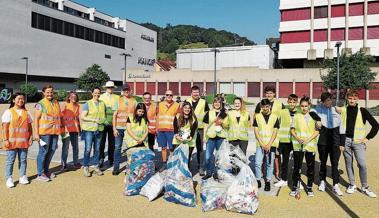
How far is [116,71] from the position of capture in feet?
240

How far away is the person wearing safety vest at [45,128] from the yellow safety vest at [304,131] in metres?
4.62

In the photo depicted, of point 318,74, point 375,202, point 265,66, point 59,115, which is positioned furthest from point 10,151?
point 265,66

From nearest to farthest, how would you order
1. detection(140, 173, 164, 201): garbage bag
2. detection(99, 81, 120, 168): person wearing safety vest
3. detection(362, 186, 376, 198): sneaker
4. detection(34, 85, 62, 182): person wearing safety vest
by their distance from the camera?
detection(140, 173, 164, 201): garbage bag < detection(362, 186, 376, 198): sneaker < detection(34, 85, 62, 182): person wearing safety vest < detection(99, 81, 120, 168): person wearing safety vest

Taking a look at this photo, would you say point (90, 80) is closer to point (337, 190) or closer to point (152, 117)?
point (152, 117)

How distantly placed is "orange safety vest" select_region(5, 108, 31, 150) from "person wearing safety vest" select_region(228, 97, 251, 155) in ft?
12.7

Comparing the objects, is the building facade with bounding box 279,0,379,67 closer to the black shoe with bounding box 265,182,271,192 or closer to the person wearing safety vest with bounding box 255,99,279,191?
the person wearing safety vest with bounding box 255,99,279,191

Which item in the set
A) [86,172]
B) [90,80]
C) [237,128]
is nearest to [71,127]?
[86,172]

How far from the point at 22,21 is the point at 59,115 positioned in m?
49.6

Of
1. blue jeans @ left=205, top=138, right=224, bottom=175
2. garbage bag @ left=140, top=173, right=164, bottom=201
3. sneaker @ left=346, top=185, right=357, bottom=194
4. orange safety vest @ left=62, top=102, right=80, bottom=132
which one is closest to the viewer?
garbage bag @ left=140, top=173, right=164, bottom=201

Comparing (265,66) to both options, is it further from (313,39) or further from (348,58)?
(348,58)

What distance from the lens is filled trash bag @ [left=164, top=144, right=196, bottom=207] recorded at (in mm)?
5469

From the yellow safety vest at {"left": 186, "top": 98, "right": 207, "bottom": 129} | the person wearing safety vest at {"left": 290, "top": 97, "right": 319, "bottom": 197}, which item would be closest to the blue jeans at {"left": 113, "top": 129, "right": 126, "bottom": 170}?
the yellow safety vest at {"left": 186, "top": 98, "right": 207, "bottom": 129}

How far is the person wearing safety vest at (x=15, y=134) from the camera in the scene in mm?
6223

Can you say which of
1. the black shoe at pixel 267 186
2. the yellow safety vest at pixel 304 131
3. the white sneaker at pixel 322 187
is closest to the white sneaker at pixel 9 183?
the black shoe at pixel 267 186
